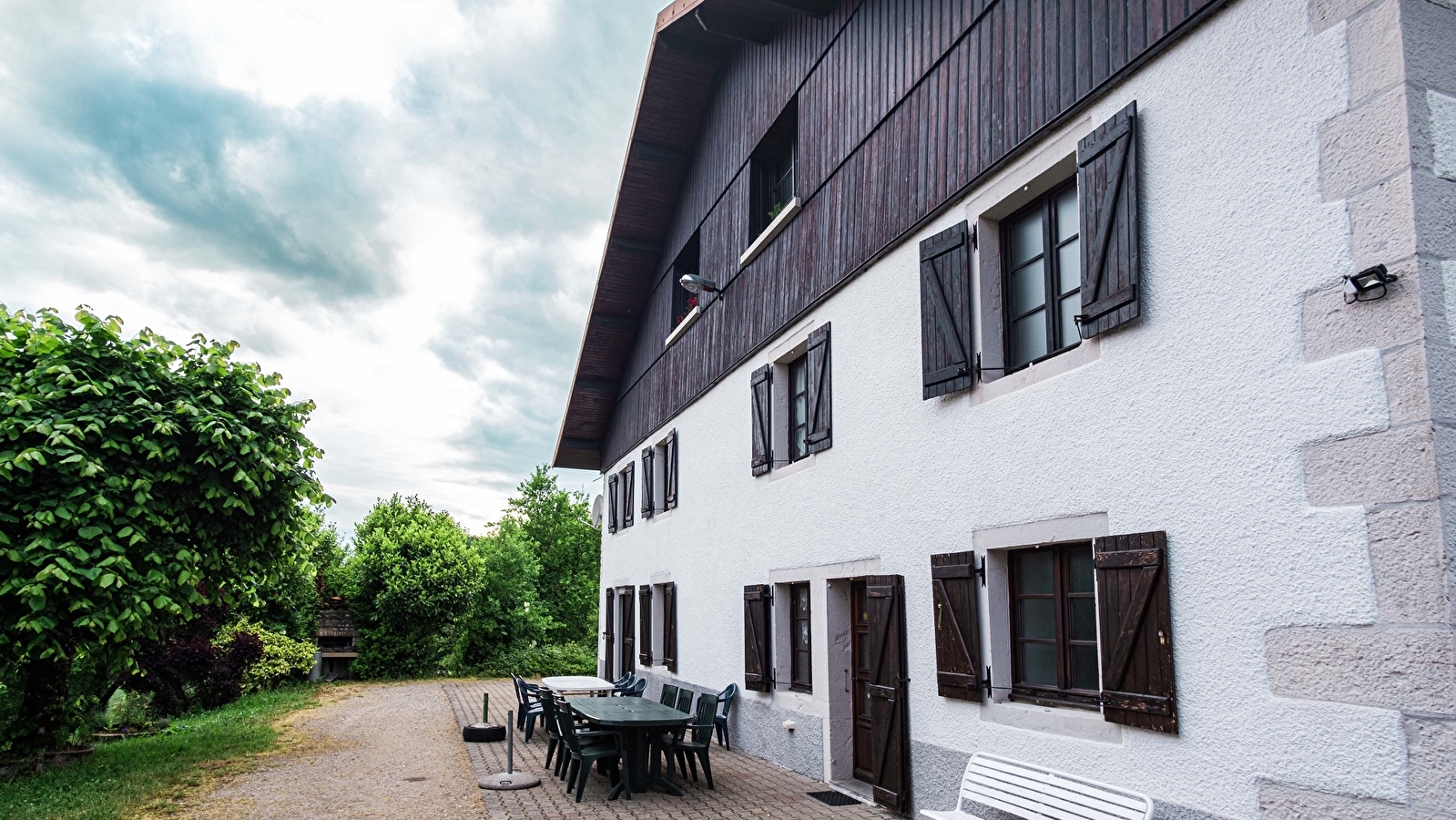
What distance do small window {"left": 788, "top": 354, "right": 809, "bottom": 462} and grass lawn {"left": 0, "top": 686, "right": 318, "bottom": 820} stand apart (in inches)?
254

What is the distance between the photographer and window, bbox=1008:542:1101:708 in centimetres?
549

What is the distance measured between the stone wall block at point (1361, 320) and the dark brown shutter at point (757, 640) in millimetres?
6593

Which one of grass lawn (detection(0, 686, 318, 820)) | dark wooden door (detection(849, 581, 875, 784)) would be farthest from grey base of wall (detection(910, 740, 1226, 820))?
grass lawn (detection(0, 686, 318, 820))

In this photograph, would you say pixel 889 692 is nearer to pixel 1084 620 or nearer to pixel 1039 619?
pixel 1039 619

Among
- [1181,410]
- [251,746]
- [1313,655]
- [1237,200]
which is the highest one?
[1237,200]

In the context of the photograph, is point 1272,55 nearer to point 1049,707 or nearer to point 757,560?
point 1049,707

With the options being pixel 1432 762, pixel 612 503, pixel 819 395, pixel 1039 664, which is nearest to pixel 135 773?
pixel 819 395

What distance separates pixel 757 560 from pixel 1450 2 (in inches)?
304

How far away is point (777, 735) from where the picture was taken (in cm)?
960

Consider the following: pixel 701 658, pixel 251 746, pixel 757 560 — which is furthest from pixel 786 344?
pixel 251 746

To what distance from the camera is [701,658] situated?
12.3 metres

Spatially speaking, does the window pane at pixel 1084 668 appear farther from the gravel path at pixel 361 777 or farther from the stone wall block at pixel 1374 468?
the gravel path at pixel 361 777

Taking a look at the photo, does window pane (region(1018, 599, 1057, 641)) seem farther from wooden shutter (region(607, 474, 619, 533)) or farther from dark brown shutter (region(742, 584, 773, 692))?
wooden shutter (region(607, 474, 619, 533))

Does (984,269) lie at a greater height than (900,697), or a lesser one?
greater
